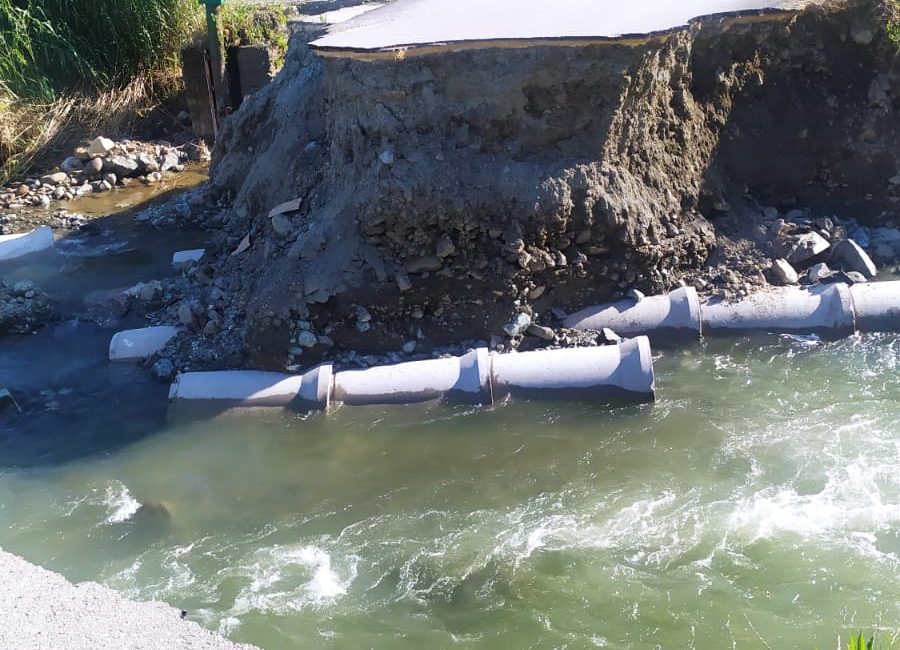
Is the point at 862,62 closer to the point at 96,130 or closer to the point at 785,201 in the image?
the point at 785,201

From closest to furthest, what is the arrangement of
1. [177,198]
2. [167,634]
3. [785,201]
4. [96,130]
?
1. [167,634]
2. [785,201]
3. [177,198]
4. [96,130]

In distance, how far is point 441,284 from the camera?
24.4ft

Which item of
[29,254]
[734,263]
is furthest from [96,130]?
[734,263]

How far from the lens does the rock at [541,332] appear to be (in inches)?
292

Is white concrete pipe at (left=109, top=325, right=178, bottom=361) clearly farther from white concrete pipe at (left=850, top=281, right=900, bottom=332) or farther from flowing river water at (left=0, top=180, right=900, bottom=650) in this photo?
white concrete pipe at (left=850, top=281, right=900, bottom=332)

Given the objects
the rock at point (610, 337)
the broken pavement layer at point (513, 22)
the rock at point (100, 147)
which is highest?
the broken pavement layer at point (513, 22)

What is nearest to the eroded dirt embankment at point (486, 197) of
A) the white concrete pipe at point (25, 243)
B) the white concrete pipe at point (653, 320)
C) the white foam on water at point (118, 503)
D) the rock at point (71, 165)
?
the white concrete pipe at point (653, 320)

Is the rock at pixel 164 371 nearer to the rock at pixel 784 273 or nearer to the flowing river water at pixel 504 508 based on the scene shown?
the flowing river water at pixel 504 508

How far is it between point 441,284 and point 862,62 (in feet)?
15.7

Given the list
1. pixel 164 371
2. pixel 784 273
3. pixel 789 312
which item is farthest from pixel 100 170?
pixel 789 312

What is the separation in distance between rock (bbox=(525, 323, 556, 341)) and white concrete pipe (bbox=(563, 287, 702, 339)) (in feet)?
0.71

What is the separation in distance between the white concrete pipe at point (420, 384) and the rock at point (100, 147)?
7.09 metres

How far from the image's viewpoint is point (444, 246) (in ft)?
23.9

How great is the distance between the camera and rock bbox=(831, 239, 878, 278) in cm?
801
